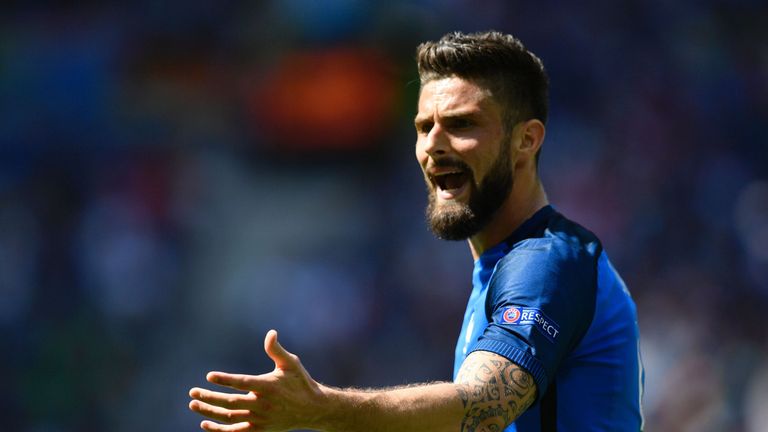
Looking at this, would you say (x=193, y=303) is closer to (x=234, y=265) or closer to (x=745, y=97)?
(x=234, y=265)

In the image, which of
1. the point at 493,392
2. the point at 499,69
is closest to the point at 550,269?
the point at 493,392

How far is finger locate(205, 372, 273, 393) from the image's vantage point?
7.36 ft

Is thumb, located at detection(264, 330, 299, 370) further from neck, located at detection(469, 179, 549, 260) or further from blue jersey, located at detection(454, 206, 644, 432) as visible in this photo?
neck, located at detection(469, 179, 549, 260)

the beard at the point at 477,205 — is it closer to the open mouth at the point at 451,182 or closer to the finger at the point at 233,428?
the open mouth at the point at 451,182

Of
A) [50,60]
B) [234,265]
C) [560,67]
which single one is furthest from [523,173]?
[50,60]

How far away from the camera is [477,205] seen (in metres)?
3.28

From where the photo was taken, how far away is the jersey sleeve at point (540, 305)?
259 centimetres

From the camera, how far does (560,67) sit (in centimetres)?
1138

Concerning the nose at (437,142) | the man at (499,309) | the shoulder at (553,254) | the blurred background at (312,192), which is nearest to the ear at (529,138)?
the man at (499,309)

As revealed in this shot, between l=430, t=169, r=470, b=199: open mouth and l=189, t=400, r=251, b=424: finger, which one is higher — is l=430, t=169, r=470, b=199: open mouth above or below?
above

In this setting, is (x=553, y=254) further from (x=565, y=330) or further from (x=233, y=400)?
(x=233, y=400)

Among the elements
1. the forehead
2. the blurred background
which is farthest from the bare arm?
the blurred background

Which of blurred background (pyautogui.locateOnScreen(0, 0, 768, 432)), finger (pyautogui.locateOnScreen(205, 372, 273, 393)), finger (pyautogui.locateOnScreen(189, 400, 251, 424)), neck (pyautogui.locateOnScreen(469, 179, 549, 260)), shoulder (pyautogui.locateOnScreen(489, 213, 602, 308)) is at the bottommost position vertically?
finger (pyautogui.locateOnScreen(189, 400, 251, 424))

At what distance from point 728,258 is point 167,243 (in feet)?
19.8
